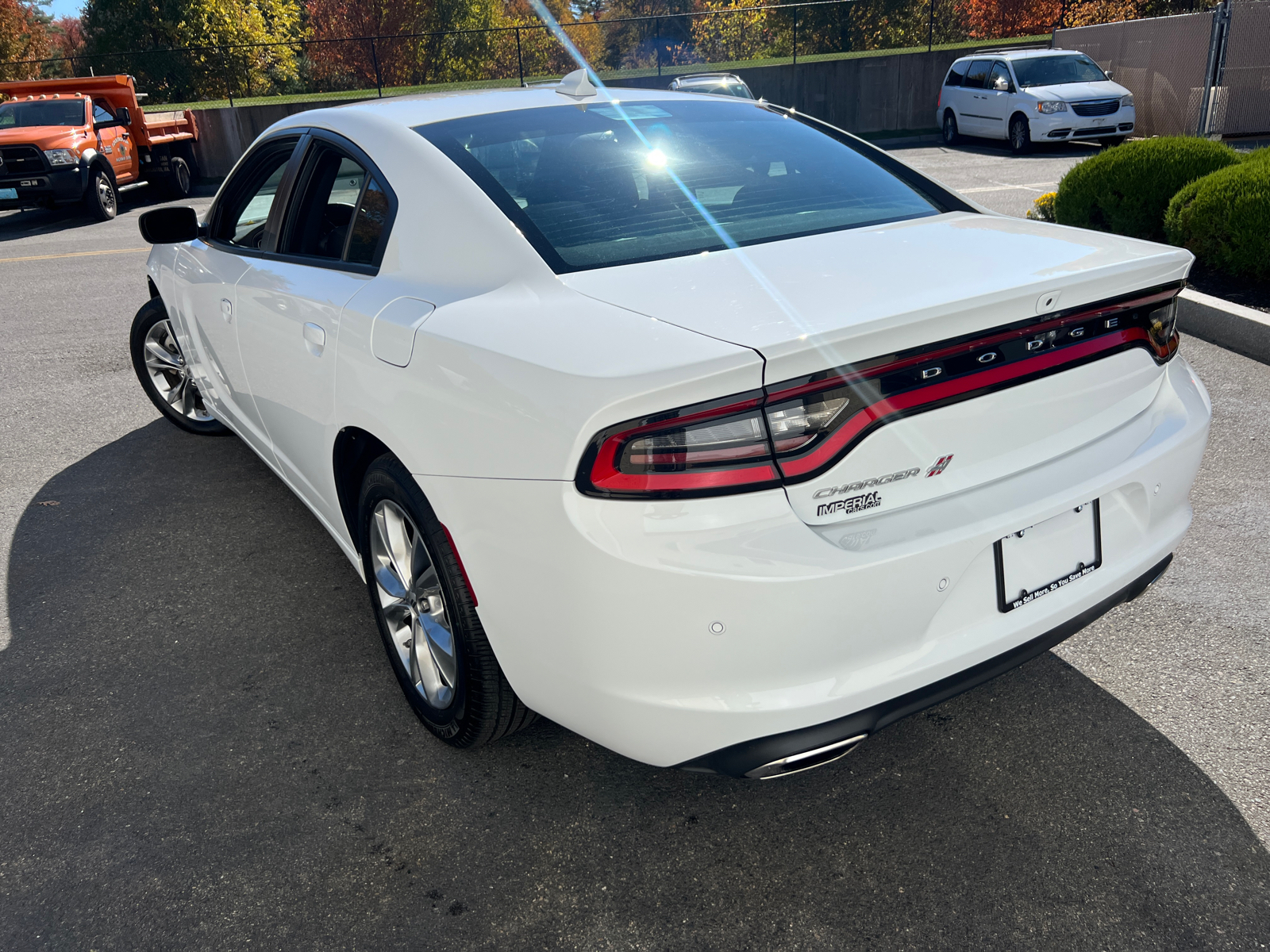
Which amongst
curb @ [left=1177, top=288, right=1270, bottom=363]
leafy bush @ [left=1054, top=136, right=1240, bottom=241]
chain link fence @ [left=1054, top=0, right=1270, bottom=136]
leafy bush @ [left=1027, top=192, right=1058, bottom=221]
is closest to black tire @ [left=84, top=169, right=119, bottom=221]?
leafy bush @ [left=1027, top=192, right=1058, bottom=221]

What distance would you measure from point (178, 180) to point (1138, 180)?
54.1ft

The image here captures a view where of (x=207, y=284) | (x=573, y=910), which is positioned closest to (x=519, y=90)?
(x=207, y=284)

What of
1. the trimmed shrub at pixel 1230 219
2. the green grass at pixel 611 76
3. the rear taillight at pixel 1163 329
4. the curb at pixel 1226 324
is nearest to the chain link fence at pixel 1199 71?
the green grass at pixel 611 76

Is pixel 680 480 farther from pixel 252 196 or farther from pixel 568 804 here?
pixel 252 196

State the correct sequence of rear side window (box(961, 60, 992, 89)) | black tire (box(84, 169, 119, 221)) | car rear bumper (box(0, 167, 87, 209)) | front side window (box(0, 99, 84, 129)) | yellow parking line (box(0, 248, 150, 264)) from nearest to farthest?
yellow parking line (box(0, 248, 150, 264)) < car rear bumper (box(0, 167, 87, 209)) < black tire (box(84, 169, 119, 221)) < front side window (box(0, 99, 84, 129)) < rear side window (box(961, 60, 992, 89))

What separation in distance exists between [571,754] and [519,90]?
6.99 ft

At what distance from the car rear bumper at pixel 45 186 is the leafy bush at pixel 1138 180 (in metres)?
13.3

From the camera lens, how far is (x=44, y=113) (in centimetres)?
1499

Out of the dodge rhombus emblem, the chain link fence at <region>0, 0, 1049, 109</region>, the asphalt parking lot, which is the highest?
the chain link fence at <region>0, 0, 1049, 109</region>

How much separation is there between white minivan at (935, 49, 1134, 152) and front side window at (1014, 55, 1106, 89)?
0.01m

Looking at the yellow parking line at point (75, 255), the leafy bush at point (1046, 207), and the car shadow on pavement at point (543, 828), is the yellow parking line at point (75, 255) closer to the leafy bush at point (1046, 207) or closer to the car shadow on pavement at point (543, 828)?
the leafy bush at point (1046, 207)

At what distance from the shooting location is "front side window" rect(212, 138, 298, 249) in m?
3.62

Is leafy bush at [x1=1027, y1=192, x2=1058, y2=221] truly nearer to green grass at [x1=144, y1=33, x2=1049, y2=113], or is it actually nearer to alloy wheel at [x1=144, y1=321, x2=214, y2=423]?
alloy wheel at [x1=144, y1=321, x2=214, y2=423]

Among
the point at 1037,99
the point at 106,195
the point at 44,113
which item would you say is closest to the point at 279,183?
the point at 106,195
